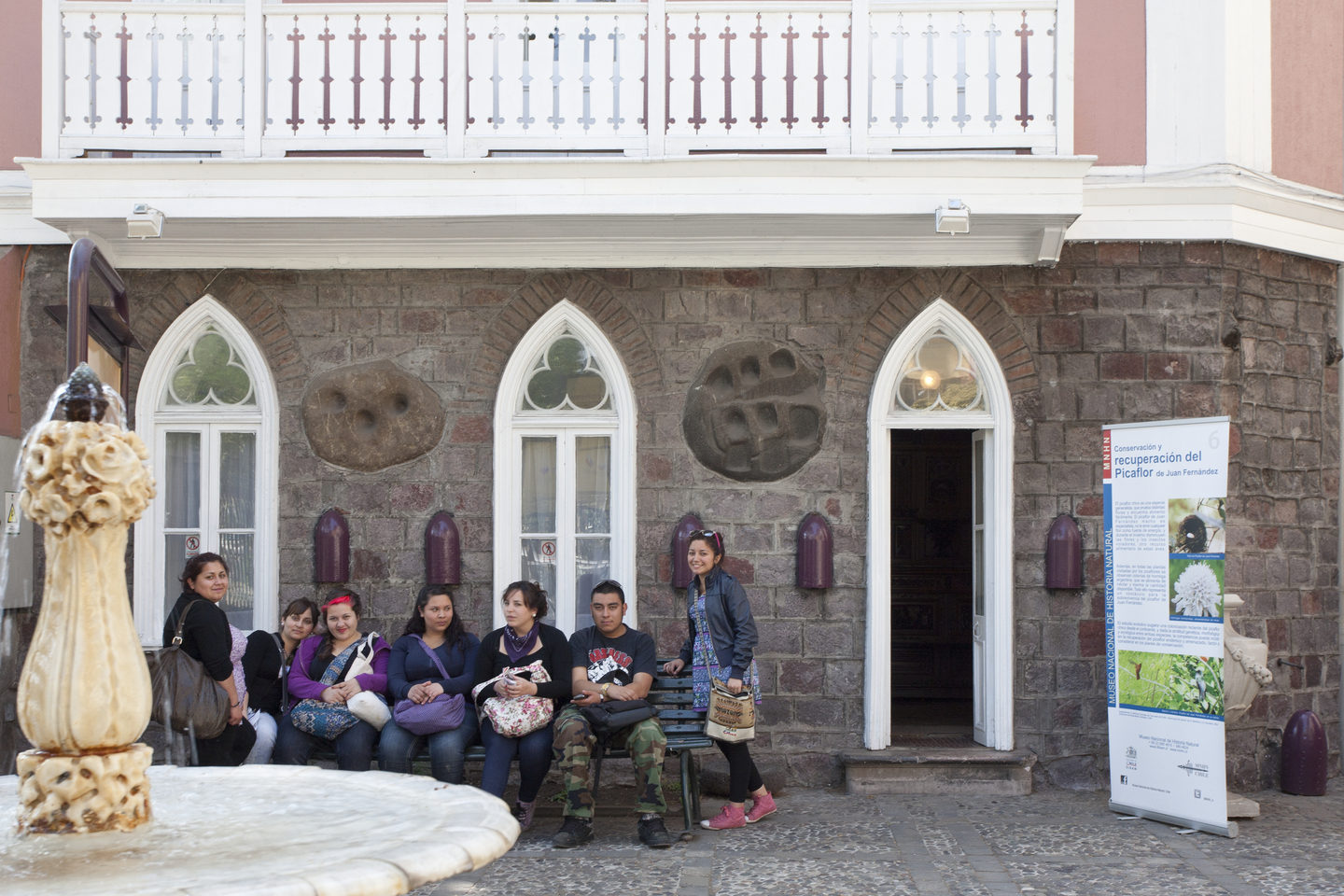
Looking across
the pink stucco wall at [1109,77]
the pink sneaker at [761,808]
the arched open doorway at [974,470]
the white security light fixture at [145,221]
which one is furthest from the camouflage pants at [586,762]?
the pink stucco wall at [1109,77]

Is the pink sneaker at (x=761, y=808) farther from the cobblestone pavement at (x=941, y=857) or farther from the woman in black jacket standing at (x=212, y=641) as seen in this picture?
the woman in black jacket standing at (x=212, y=641)

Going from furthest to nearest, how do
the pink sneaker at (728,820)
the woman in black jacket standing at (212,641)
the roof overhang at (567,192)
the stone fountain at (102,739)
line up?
1. the roof overhang at (567,192)
2. the pink sneaker at (728,820)
3. the woman in black jacket standing at (212,641)
4. the stone fountain at (102,739)

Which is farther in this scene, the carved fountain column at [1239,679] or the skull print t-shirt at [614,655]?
the carved fountain column at [1239,679]

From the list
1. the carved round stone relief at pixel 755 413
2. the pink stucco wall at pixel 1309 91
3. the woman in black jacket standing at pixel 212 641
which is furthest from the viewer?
the pink stucco wall at pixel 1309 91

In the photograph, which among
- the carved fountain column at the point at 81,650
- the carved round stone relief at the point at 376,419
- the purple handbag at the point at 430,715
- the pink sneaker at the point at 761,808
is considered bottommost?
the pink sneaker at the point at 761,808

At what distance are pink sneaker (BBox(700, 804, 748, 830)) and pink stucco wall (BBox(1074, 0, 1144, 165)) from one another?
182 inches

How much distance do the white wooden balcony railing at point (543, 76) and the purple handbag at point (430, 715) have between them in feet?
10.3

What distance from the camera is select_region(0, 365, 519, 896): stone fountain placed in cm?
298

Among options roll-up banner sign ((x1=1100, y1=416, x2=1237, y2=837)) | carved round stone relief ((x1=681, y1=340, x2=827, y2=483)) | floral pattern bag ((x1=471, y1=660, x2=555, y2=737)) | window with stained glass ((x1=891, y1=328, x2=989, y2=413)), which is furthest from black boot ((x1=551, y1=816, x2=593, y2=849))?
window with stained glass ((x1=891, y1=328, x2=989, y2=413))

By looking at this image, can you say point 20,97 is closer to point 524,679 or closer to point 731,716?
point 524,679

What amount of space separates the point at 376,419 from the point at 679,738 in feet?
9.48

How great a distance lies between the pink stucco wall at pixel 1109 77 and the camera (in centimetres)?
810

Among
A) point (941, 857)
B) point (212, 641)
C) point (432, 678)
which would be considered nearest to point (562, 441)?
point (432, 678)

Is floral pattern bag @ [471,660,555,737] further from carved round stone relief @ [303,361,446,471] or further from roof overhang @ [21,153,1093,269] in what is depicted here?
roof overhang @ [21,153,1093,269]
